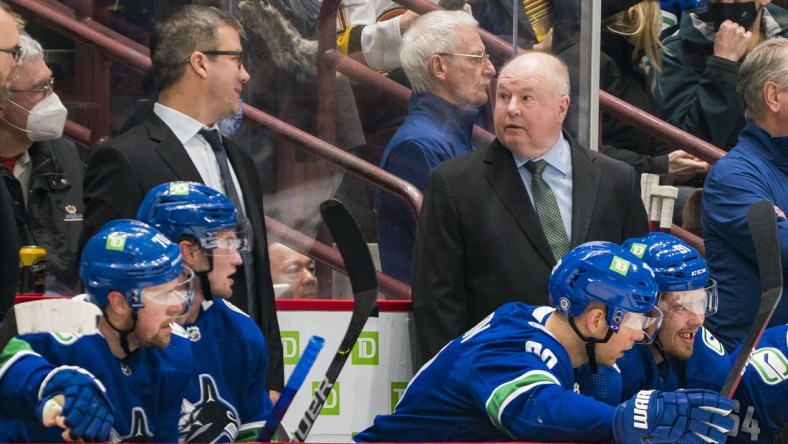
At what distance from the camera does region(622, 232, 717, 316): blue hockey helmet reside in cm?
336

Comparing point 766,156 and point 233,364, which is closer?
point 233,364

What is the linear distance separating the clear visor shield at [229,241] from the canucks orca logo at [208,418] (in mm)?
277

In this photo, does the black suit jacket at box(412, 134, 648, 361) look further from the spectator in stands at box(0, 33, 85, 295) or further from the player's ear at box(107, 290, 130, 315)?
the player's ear at box(107, 290, 130, 315)

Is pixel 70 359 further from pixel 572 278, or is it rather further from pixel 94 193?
pixel 572 278

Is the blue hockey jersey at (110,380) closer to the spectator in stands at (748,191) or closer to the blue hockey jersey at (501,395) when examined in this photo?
the blue hockey jersey at (501,395)

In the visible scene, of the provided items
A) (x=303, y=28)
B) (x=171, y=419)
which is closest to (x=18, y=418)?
(x=171, y=419)

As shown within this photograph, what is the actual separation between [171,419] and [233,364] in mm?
244

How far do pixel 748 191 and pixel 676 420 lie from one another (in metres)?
1.49

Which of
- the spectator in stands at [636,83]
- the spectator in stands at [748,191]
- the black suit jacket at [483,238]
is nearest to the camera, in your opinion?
the black suit jacket at [483,238]

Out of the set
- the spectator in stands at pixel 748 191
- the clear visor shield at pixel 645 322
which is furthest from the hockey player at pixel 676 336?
the spectator in stands at pixel 748 191

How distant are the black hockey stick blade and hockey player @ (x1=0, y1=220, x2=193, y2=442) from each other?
117 cm

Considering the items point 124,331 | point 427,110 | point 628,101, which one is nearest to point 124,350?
point 124,331

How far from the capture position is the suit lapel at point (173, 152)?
3529mm

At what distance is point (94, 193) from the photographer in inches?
135
